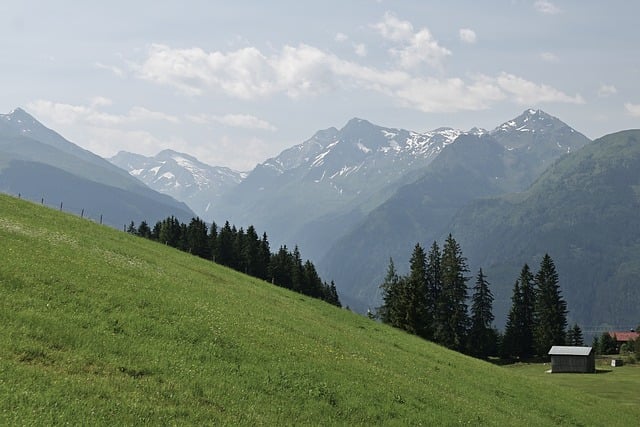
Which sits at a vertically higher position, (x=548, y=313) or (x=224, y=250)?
(x=224, y=250)

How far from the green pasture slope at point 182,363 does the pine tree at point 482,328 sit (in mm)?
76349

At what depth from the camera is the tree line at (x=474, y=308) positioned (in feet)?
369

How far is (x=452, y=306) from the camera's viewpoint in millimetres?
113500

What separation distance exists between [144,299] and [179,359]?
23.5ft

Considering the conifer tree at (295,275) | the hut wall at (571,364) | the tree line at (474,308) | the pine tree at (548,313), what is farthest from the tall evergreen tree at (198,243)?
the pine tree at (548,313)

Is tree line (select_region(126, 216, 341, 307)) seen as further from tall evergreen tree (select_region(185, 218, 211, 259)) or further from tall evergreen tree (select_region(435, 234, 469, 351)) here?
tall evergreen tree (select_region(435, 234, 469, 351))

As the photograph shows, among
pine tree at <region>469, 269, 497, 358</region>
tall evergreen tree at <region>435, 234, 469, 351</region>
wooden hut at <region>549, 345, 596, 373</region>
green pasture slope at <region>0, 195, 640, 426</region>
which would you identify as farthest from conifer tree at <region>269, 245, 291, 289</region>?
green pasture slope at <region>0, 195, 640, 426</region>

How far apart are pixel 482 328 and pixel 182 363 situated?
108252 mm

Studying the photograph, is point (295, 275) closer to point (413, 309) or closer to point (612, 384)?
point (413, 309)

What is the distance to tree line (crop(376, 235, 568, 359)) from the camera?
112m

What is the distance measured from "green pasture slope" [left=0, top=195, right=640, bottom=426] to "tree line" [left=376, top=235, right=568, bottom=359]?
63201mm

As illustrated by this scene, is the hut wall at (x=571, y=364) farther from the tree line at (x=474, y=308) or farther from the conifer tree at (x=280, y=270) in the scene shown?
the conifer tree at (x=280, y=270)

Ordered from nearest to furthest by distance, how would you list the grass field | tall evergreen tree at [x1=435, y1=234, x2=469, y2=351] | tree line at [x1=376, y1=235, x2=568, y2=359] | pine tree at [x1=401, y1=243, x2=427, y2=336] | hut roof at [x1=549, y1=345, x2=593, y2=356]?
1. the grass field
2. pine tree at [x1=401, y1=243, x2=427, y2=336]
3. hut roof at [x1=549, y1=345, x2=593, y2=356]
4. tall evergreen tree at [x1=435, y1=234, x2=469, y2=351]
5. tree line at [x1=376, y1=235, x2=568, y2=359]

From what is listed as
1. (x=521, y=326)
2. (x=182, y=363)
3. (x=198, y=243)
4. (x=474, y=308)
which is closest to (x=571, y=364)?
(x=474, y=308)
